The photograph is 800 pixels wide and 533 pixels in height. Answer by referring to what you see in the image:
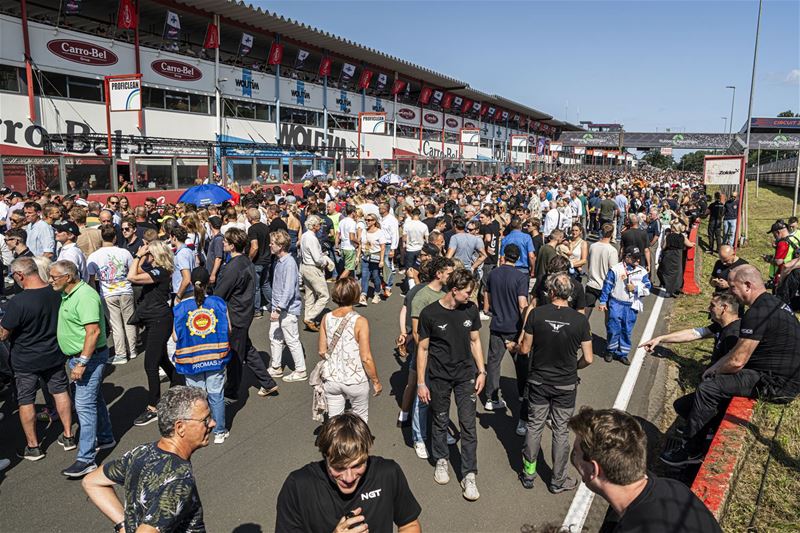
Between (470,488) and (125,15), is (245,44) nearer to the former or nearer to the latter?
(125,15)

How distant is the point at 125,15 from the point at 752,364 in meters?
22.8

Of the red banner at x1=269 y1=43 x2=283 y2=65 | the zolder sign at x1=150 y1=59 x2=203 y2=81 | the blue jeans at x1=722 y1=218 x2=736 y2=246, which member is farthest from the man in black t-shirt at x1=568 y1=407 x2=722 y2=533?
A: the red banner at x1=269 y1=43 x2=283 y2=65

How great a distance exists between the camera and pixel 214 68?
24.8 metres

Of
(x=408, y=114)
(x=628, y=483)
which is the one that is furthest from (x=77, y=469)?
(x=408, y=114)

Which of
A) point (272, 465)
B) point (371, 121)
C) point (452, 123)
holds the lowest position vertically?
point (272, 465)

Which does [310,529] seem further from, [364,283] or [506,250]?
[364,283]

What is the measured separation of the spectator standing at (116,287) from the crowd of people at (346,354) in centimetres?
2

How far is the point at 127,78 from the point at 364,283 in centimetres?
1374

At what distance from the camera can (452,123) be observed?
49.6m

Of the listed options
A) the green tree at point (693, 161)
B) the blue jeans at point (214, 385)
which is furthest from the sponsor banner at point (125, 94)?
the green tree at point (693, 161)

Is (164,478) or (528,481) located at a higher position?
(164,478)

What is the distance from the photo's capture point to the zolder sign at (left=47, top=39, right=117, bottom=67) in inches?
720

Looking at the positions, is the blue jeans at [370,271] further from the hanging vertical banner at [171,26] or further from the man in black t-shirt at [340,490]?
the hanging vertical banner at [171,26]

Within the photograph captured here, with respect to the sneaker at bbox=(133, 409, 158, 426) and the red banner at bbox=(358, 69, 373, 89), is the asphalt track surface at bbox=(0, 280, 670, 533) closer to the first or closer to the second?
the sneaker at bbox=(133, 409, 158, 426)
